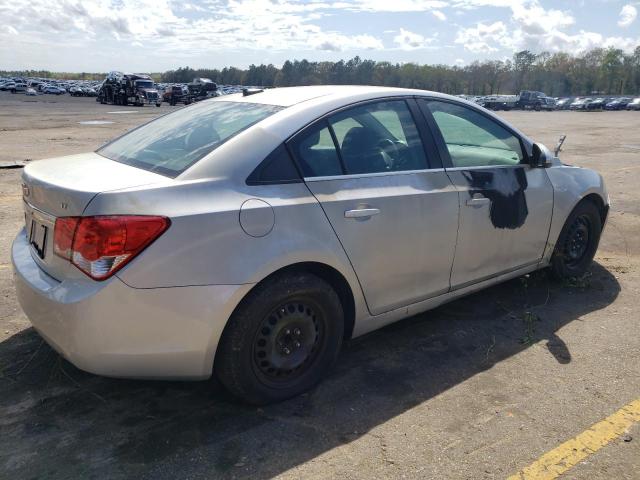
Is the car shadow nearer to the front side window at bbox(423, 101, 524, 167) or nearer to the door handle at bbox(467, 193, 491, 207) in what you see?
the door handle at bbox(467, 193, 491, 207)

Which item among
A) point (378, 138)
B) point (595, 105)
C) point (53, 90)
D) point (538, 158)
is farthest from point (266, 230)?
point (53, 90)

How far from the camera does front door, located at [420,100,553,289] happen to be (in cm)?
362

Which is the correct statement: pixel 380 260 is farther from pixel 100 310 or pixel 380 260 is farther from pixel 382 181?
pixel 100 310

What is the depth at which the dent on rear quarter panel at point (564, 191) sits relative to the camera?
4.29 m

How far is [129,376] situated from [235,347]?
0.51m

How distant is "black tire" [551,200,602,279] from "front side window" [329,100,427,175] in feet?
5.99

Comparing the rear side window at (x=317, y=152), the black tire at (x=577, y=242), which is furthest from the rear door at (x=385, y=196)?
the black tire at (x=577, y=242)

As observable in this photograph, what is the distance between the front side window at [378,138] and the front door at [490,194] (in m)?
0.21

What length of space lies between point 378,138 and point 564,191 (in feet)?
6.15

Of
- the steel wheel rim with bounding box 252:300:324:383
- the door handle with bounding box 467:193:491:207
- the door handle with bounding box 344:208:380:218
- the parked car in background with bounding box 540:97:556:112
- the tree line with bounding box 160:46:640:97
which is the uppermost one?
the tree line with bounding box 160:46:640:97

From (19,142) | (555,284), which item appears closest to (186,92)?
(19,142)

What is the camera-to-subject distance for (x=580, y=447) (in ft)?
8.70

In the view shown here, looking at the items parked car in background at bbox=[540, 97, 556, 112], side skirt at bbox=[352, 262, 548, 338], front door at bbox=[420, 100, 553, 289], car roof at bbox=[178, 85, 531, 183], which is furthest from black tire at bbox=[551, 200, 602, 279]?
parked car in background at bbox=[540, 97, 556, 112]

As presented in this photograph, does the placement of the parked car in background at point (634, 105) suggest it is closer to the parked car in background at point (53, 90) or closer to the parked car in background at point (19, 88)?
the parked car in background at point (53, 90)
